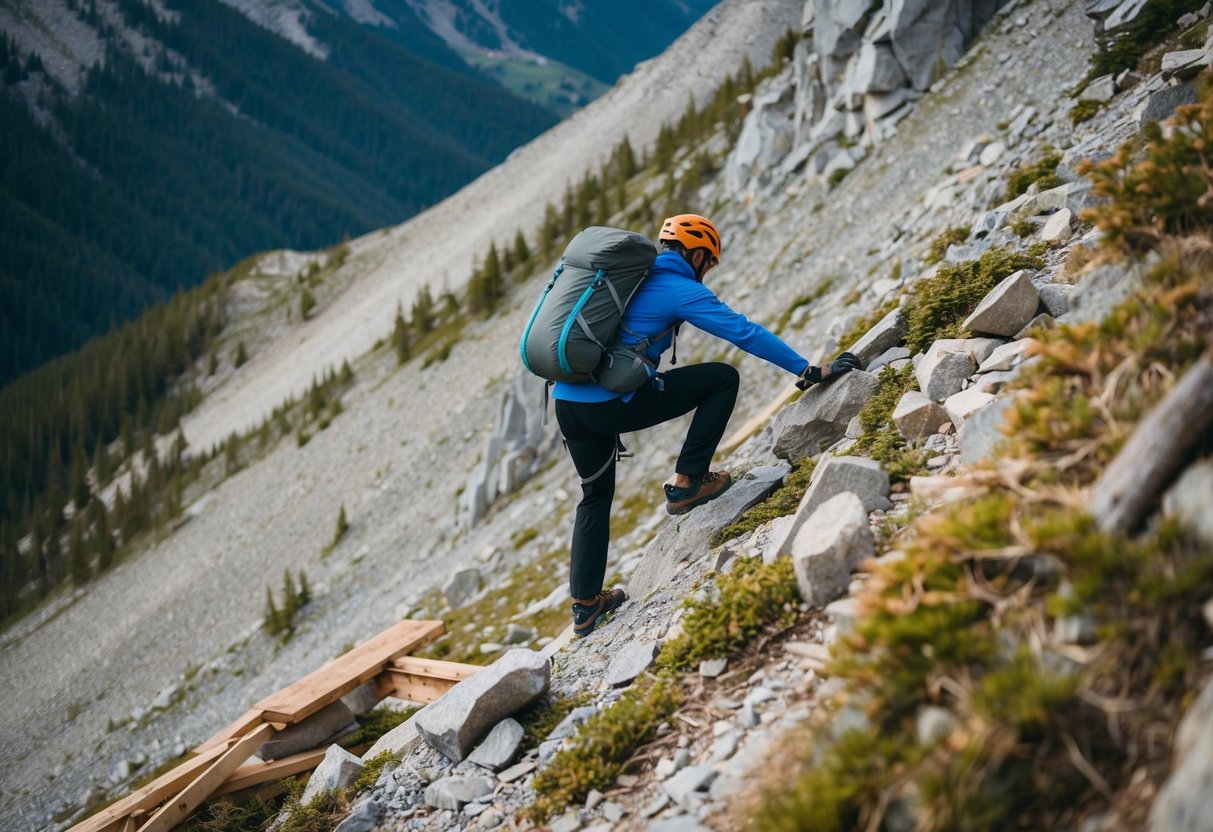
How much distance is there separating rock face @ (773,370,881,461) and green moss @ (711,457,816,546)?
0.41 m

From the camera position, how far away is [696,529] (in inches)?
351

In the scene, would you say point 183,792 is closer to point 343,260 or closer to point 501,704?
point 501,704

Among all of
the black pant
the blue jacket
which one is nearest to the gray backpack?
the blue jacket

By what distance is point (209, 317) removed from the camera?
10575 cm

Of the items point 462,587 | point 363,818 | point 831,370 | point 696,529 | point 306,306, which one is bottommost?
point 462,587

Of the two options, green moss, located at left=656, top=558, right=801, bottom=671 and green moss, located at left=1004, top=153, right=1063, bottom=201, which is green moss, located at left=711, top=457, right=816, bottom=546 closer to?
green moss, located at left=656, top=558, right=801, bottom=671

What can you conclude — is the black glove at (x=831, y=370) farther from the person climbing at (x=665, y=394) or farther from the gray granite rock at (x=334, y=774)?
the gray granite rock at (x=334, y=774)

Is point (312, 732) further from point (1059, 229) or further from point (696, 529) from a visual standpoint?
point (1059, 229)

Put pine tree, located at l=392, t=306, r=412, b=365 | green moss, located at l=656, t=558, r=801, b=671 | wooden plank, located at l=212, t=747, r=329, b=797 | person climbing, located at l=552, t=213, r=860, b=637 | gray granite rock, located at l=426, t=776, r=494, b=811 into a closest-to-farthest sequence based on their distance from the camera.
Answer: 1. green moss, located at l=656, t=558, r=801, b=671
2. gray granite rock, located at l=426, t=776, r=494, b=811
3. person climbing, located at l=552, t=213, r=860, b=637
4. wooden plank, located at l=212, t=747, r=329, b=797
5. pine tree, located at l=392, t=306, r=412, b=365

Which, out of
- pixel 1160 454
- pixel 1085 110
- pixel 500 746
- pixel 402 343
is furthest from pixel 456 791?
pixel 402 343

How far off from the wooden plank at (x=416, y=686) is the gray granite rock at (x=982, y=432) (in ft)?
22.6

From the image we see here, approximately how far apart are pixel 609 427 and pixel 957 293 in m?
4.27

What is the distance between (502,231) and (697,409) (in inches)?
2229

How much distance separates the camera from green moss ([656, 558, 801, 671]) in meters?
5.89
